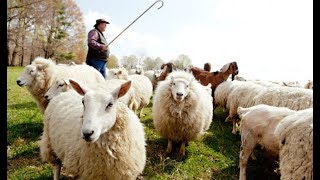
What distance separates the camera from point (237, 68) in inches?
564

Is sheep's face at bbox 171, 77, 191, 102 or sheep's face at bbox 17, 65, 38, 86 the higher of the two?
sheep's face at bbox 17, 65, 38, 86

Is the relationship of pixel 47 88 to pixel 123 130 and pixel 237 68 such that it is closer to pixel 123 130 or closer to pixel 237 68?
pixel 123 130

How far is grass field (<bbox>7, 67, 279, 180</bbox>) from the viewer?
18.6 ft

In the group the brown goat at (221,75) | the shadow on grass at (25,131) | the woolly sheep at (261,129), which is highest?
the brown goat at (221,75)

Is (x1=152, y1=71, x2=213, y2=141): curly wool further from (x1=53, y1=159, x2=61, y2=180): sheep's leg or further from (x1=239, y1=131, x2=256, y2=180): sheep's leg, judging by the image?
(x1=53, y1=159, x2=61, y2=180): sheep's leg

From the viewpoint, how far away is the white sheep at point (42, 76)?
7840mm

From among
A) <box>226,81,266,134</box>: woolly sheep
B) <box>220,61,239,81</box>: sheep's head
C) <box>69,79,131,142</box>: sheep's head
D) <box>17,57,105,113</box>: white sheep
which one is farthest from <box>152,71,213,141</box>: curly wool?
<box>220,61,239,81</box>: sheep's head

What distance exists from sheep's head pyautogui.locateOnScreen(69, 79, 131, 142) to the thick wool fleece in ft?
0.82

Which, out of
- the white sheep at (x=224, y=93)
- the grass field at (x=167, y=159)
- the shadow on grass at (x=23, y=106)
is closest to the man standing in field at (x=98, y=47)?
the grass field at (x=167, y=159)

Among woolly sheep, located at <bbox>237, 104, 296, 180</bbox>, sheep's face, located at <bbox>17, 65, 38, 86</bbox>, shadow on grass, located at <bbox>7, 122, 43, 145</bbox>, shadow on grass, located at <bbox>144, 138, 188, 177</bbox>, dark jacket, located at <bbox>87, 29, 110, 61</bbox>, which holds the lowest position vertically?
shadow on grass, located at <bbox>144, 138, 188, 177</bbox>

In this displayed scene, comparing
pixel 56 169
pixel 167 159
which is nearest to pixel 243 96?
pixel 167 159

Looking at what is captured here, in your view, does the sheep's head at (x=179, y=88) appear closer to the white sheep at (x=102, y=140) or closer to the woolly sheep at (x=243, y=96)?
the white sheep at (x=102, y=140)
